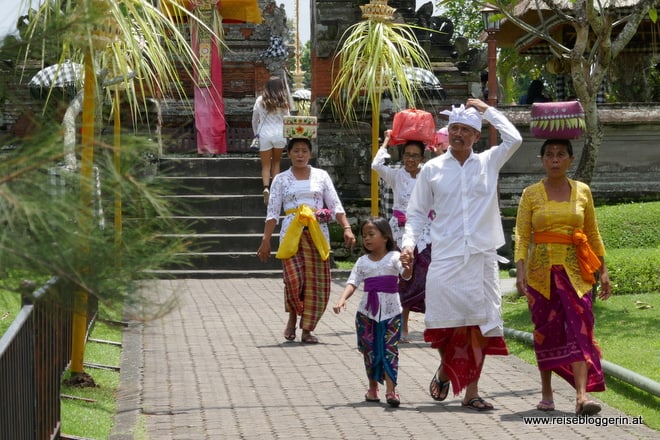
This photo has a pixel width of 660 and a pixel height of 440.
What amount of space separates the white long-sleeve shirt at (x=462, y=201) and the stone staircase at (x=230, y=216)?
25.9 feet

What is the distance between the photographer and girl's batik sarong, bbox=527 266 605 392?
26.2 feet

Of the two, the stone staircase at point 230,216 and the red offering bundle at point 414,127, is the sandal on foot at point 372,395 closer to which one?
the red offering bundle at point 414,127

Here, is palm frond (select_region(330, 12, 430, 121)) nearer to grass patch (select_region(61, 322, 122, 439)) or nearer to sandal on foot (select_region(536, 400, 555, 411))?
grass patch (select_region(61, 322, 122, 439))

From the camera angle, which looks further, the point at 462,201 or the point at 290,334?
the point at 290,334

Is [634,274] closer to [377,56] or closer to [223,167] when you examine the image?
[377,56]

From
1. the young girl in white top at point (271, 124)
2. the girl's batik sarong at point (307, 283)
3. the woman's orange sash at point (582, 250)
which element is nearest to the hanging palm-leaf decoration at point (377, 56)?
the girl's batik sarong at point (307, 283)

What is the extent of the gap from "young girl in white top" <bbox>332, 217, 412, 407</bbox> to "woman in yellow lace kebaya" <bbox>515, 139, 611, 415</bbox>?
2.88 feet

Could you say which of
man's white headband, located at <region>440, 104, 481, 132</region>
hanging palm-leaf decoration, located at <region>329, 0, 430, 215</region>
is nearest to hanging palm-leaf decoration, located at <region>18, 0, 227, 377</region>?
man's white headband, located at <region>440, 104, 481, 132</region>

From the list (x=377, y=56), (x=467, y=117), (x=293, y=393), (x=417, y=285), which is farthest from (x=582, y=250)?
(x=377, y=56)

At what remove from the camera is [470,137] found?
331 inches

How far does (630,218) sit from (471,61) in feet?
16.9

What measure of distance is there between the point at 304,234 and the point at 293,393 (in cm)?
278

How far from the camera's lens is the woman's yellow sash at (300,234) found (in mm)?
11422

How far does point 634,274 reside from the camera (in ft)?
44.2
